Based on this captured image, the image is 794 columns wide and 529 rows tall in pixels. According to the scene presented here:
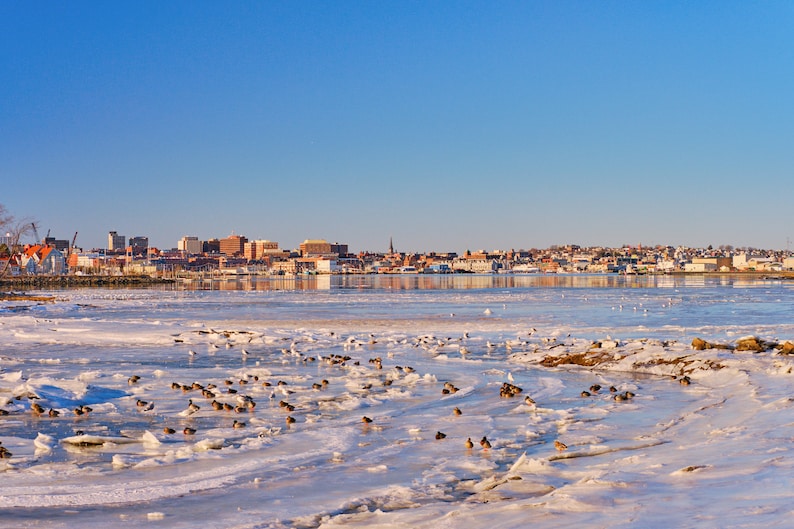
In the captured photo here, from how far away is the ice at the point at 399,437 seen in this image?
6320 mm

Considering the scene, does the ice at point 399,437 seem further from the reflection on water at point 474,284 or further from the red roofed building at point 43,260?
the red roofed building at point 43,260

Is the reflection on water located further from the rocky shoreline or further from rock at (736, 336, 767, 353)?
rock at (736, 336, 767, 353)

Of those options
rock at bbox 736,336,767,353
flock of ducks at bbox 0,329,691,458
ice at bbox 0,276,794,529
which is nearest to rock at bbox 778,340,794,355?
ice at bbox 0,276,794,529

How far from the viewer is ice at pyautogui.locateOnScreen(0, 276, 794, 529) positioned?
6.32 m

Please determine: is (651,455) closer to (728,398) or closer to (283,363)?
(728,398)

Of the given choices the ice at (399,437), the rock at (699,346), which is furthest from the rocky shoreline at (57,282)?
the rock at (699,346)

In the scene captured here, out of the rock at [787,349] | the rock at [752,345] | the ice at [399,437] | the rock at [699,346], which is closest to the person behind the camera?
the ice at [399,437]

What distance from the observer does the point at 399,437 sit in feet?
31.1

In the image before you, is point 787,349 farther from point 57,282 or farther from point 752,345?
point 57,282

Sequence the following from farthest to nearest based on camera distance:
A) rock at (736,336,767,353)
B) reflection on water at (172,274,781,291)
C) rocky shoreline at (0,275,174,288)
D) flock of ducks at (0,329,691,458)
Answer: rocky shoreline at (0,275,174,288)
reflection on water at (172,274,781,291)
rock at (736,336,767,353)
flock of ducks at (0,329,691,458)

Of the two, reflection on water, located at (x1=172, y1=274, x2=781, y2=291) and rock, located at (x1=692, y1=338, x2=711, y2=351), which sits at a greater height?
rock, located at (x1=692, y1=338, x2=711, y2=351)

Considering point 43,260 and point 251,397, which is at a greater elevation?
point 43,260

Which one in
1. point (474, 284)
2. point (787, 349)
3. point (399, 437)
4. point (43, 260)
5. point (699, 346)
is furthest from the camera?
point (43, 260)

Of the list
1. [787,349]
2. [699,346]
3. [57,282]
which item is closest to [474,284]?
[57,282]
